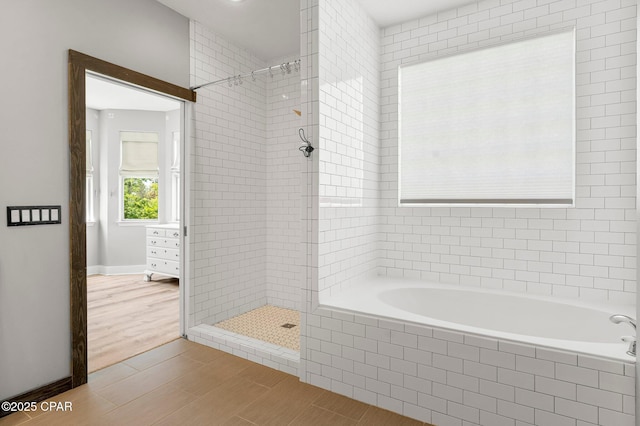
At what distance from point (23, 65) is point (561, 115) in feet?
11.3

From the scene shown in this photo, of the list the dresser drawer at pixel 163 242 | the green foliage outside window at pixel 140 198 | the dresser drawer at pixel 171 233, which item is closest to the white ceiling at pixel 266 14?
the dresser drawer at pixel 171 233

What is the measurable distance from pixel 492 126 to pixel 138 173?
5666 mm

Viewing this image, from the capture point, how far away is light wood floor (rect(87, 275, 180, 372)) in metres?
2.84

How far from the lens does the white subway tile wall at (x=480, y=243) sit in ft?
5.59

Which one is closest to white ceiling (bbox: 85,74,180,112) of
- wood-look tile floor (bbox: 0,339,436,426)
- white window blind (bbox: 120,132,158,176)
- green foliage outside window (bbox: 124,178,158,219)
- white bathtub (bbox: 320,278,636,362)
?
white window blind (bbox: 120,132,158,176)

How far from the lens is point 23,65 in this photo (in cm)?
201

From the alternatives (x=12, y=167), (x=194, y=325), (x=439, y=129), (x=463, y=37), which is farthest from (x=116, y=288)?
(x=463, y=37)

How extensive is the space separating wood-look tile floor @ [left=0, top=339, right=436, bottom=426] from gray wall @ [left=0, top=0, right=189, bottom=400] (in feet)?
0.99

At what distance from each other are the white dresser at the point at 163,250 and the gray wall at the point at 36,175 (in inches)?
106

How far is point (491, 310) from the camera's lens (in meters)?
2.55

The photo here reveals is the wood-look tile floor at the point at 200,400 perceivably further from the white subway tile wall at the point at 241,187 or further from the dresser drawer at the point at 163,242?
the dresser drawer at the point at 163,242

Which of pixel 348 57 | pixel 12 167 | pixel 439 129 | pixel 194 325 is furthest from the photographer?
pixel 194 325

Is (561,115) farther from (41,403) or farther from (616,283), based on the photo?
(41,403)

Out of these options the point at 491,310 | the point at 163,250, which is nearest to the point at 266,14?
the point at 491,310
